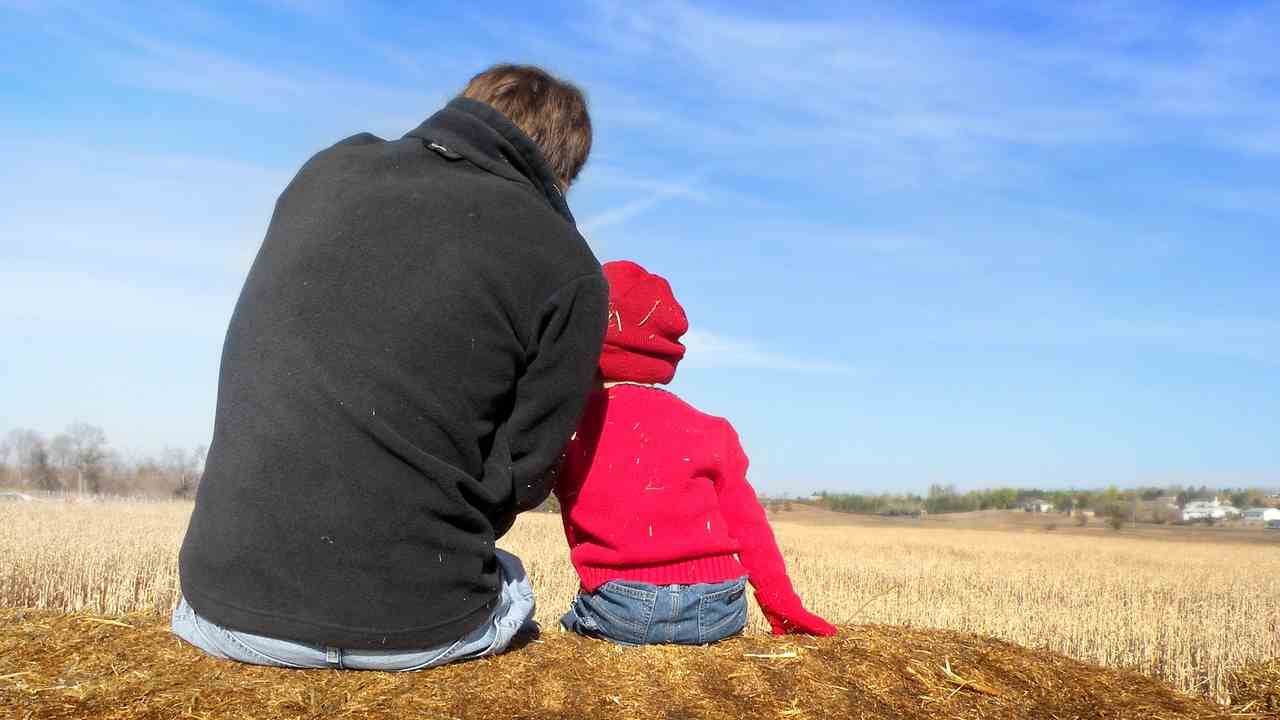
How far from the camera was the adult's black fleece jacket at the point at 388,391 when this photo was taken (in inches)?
102

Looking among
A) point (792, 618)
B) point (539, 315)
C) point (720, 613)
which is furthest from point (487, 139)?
point (792, 618)

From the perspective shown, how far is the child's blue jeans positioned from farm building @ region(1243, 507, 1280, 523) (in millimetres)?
83649

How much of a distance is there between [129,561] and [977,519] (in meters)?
62.2

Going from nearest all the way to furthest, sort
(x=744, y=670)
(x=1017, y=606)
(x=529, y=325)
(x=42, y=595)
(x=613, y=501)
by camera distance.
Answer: (x=529, y=325)
(x=744, y=670)
(x=613, y=501)
(x=42, y=595)
(x=1017, y=606)

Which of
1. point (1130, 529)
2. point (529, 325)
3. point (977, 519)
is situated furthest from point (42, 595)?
point (977, 519)

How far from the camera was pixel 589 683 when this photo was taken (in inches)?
113

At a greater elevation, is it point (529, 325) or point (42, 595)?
point (529, 325)

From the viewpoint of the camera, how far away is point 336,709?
2.57 metres

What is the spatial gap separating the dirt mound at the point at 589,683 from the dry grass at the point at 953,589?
1.94 m

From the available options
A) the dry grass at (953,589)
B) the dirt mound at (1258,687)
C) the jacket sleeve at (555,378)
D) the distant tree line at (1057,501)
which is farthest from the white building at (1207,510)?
the jacket sleeve at (555,378)

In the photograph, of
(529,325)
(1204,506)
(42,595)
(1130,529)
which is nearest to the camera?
(529,325)

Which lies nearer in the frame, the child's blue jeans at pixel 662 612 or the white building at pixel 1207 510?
the child's blue jeans at pixel 662 612

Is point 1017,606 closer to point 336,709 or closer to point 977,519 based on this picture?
point 336,709

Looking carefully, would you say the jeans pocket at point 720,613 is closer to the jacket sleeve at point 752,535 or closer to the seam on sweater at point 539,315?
the jacket sleeve at point 752,535
